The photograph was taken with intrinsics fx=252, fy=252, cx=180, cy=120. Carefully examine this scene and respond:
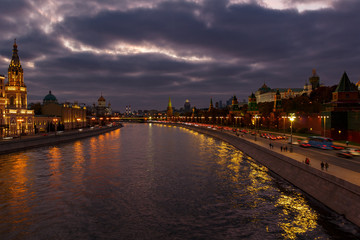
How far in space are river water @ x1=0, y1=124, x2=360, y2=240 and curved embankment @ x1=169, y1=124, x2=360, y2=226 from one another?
779mm

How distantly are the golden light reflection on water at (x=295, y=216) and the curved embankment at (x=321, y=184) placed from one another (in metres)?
1.62

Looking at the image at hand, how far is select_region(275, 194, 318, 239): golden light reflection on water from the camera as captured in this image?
18453 millimetres

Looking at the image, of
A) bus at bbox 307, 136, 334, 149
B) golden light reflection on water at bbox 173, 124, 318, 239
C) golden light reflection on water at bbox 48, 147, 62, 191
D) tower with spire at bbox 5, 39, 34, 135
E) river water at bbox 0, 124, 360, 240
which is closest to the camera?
river water at bbox 0, 124, 360, 240

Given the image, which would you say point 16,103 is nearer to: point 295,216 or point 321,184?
point 295,216

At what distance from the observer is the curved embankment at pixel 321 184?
1823 centimetres

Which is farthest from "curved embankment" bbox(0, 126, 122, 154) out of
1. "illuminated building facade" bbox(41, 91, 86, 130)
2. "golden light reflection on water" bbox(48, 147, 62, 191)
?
"illuminated building facade" bbox(41, 91, 86, 130)

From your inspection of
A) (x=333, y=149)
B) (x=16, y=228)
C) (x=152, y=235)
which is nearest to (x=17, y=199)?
(x=16, y=228)

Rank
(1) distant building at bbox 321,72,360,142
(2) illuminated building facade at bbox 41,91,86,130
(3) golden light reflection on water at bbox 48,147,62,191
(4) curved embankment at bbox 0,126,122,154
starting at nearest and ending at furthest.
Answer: (3) golden light reflection on water at bbox 48,147,62,191 < (1) distant building at bbox 321,72,360,142 < (4) curved embankment at bbox 0,126,122,154 < (2) illuminated building facade at bbox 41,91,86,130

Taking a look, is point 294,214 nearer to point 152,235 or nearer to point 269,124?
point 152,235

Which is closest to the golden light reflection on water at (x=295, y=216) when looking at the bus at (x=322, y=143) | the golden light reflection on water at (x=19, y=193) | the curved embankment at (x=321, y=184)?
the curved embankment at (x=321, y=184)

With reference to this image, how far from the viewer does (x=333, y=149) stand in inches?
1570

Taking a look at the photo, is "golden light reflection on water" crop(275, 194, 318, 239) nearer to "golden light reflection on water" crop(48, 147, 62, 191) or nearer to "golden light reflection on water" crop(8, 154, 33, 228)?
"golden light reflection on water" crop(8, 154, 33, 228)

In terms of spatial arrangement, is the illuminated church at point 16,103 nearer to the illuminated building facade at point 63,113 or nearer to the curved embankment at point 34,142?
the curved embankment at point 34,142

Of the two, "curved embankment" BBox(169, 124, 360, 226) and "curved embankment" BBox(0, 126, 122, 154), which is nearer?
"curved embankment" BBox(169, 124, 360, 226)
